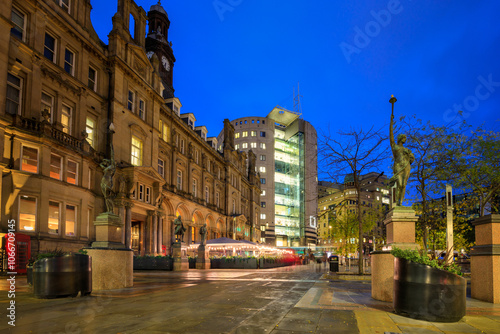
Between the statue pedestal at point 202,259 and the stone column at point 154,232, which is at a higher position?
the stone column at point 154,232

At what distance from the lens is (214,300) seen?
10469 mm

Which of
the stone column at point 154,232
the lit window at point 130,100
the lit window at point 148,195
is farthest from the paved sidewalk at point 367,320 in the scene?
the stone column at point 154,232

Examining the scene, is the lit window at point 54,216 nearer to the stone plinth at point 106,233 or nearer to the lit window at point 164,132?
the stone plinth at point 106,233

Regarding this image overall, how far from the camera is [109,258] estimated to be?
1323 cm

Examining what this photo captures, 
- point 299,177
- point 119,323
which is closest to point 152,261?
point 119,323

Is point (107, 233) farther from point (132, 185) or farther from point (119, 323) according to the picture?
point (132, 185)

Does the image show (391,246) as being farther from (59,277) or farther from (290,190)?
(290,190)

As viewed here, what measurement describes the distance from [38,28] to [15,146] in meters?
8.03

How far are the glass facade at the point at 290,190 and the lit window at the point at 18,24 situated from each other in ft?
308

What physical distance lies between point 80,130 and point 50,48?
19.0 feet

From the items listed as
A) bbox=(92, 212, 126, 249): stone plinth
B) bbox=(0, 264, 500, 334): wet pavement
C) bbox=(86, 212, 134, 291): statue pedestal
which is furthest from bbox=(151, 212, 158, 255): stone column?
bbox=(0, 264, 500, 334): wet pavement

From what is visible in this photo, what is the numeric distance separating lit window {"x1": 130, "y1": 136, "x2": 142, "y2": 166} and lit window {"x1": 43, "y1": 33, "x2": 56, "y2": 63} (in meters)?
10.4

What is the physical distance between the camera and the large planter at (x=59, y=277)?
10227mm

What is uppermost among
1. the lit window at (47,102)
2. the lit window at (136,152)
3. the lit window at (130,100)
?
the lit window at (130,100)
